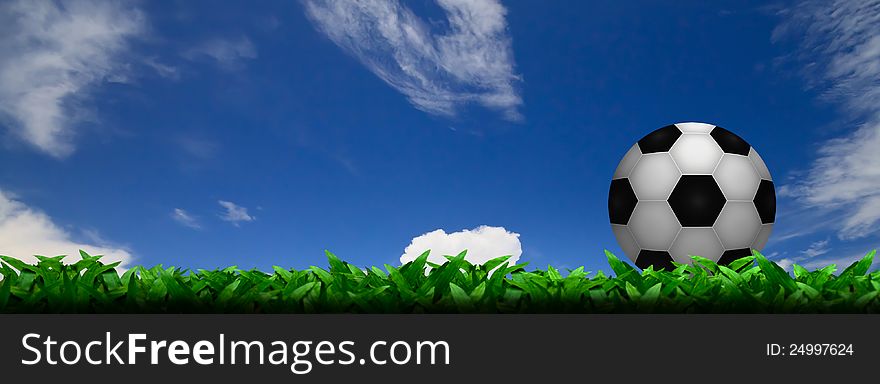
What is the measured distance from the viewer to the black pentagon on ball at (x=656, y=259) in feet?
19.9

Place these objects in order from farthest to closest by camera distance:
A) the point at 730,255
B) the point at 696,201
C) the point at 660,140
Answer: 1. the point at 660,140
2. the point at 730,255
3. the point at 696,201

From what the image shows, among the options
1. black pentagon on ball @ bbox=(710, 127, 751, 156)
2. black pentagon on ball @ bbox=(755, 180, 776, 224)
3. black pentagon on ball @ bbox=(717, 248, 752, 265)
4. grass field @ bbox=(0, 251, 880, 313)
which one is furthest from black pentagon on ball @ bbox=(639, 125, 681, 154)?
grass field @ bbox=(0, 251, 880, 313)

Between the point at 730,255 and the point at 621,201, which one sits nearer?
the point at 730,255

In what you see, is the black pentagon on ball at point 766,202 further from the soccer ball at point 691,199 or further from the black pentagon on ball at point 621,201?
the black pentagon on ball at point 621,201

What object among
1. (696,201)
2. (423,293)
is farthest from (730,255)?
(423,293)

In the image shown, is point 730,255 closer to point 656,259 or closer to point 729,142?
point 656,259

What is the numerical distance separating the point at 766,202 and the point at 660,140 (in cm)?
115

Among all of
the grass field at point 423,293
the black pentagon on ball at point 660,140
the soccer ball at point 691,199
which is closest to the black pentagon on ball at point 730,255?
the soccer ball at point 691,199

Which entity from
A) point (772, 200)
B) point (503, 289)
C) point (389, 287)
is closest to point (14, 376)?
point (389, 287)

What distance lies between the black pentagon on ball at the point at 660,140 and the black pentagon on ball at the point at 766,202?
91 centimetres

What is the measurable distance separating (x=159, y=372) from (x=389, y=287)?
1.13 m

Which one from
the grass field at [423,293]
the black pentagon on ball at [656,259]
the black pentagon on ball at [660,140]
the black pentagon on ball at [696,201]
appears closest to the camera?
the grass field at [423,293]

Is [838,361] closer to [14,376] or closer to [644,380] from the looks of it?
[644,380]

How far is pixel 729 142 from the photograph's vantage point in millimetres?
6246
